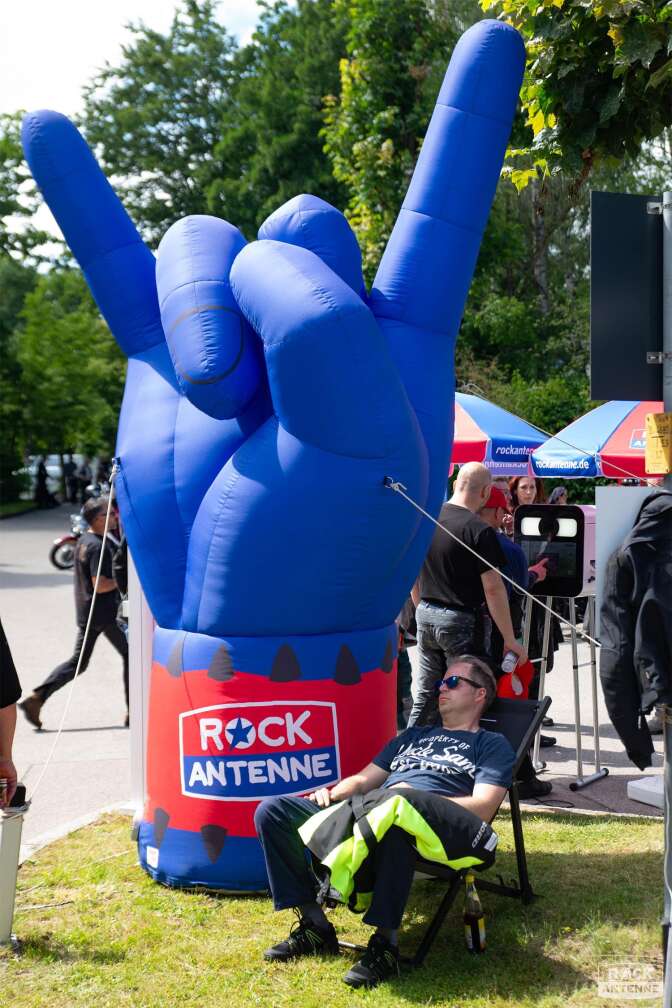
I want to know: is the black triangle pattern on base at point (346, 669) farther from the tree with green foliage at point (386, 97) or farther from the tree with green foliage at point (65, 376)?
the tree with green foliage at point (65, 376)

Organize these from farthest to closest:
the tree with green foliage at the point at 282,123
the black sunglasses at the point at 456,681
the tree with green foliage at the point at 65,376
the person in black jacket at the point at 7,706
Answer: the tree with green foliage at the point at 65,376 → the tree with green foliage at the point at 282,123 → the black sunglasses at the point at 456,681 → the person in black jacket at the point at 7,706

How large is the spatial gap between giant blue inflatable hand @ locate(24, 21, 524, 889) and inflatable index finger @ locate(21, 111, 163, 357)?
37 centimetres

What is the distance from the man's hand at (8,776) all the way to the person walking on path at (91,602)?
13.5 feet

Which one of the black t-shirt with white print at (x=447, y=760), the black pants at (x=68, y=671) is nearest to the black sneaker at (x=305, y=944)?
the black t-shirt with white print at (x=447, y=760)

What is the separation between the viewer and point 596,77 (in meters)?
4.87

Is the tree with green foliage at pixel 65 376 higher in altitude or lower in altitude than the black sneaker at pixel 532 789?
higher

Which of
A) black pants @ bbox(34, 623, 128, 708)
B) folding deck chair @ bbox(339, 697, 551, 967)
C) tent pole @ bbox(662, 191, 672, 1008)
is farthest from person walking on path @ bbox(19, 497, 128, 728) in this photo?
tent pole @ bbox(662, 191, 672, 1008)

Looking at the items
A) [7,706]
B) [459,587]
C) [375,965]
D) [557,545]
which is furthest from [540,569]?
[7,706]

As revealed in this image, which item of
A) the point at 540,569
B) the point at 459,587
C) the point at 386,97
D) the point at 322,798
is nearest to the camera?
the point at 322,798

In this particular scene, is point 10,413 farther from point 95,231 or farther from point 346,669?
point 346,669

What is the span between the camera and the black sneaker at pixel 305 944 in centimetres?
439

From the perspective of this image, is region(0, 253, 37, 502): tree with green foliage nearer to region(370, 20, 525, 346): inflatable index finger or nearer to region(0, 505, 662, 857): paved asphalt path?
region(0, 505, 662, 857): paved asphalt path

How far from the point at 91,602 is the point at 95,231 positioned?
364cm

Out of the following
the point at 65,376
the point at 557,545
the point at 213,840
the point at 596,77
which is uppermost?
the point at 65,376
